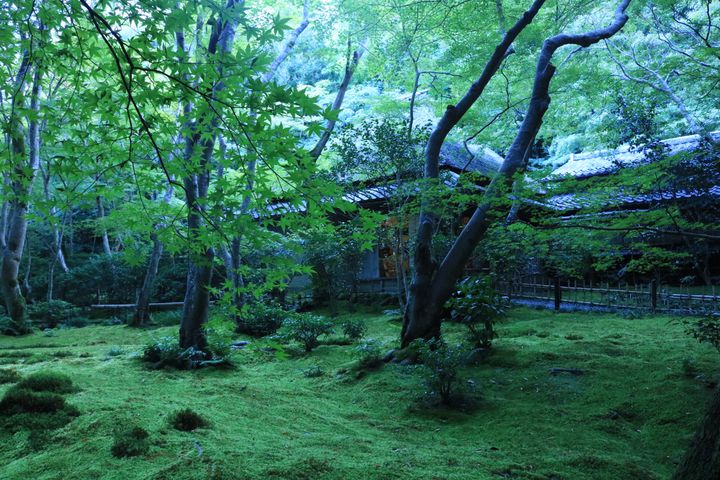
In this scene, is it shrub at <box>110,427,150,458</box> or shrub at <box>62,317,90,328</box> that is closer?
shrub at <box>110,427,150,458</box>

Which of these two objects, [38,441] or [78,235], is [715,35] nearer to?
[38,441]

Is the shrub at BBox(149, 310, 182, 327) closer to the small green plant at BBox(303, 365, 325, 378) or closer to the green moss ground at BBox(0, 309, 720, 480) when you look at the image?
the green moss ground at BBox(0, 309, 720, 480)

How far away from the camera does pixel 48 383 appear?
534 centimetres

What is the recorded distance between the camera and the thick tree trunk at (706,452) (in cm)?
244

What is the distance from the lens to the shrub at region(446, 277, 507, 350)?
8.05 meters

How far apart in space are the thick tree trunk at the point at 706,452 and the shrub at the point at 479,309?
17.2ft

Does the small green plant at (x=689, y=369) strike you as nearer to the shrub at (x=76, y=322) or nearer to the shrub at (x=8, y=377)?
the shrub at (x=8, y=377)

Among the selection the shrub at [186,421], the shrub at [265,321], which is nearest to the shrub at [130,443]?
the shrub at [186,421]

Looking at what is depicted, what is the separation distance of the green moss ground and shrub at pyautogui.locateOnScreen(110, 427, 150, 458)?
7cm

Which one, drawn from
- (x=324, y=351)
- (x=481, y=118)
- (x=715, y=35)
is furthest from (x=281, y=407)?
(x=715, y=35)

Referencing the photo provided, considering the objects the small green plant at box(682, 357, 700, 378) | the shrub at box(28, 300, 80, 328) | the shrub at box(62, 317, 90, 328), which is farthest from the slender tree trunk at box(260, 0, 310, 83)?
the small green plant at box(682, 357, 700, 378)

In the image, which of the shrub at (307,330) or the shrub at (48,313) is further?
the shrub at (48,313)

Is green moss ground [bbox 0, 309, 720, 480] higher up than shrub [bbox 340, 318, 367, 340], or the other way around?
shrub [bbox 340, 318, 367, 340]

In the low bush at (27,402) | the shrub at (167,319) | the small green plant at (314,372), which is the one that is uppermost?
the low bush at (27,402)
